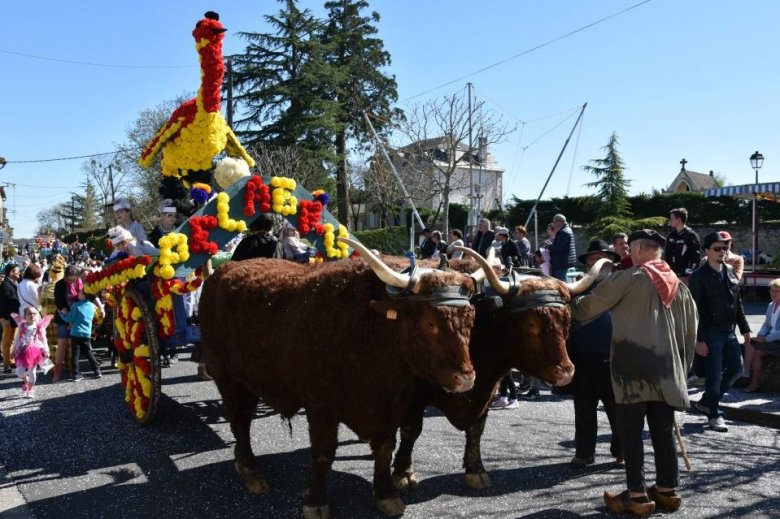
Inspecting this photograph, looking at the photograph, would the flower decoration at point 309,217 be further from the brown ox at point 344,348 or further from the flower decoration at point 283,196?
the brown ox at point 344,348

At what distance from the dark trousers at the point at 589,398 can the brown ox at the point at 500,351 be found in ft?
2.73

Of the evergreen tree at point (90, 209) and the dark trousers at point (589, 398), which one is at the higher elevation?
the evergreen tree at point (90, 209)

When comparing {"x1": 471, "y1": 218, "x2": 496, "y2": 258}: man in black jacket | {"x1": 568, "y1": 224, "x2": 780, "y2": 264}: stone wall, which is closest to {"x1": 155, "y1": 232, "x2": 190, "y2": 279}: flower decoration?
{"x1": 471, "y1": 218, "x2": 496, "y2": 258}: man in black jacket

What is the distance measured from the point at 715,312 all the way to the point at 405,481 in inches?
143

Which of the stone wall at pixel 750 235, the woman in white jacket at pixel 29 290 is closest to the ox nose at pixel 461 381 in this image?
the woman in white jacket at pixel 29 290

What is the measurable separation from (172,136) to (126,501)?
436cm

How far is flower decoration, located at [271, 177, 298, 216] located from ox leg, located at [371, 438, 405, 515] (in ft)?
9.33

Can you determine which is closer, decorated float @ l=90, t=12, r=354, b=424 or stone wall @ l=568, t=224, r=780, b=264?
decorated float @ l=90, t=12, r=354, b=424

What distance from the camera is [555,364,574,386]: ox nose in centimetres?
413

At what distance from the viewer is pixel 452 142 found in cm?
2430

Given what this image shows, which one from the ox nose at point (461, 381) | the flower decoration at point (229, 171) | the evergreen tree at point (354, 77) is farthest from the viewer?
the evergreen tree at point (354, 77)

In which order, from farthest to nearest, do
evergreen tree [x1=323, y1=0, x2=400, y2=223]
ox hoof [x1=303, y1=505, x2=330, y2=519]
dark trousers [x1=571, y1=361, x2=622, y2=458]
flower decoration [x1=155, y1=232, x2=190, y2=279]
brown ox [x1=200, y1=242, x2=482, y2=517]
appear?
evergreen tree [x1=323, y1=0, x2=400, y2=223]
flower decoration [x1=155, y1=232, x2=190, y2=279]
dark trousers [x1=571, y1=361, x2=622, y2=458]
ox hoof [x1=303, y1=505, x2=330, y2=519]
brown ox [x1=200, y1=242, x2=482, y2=517]

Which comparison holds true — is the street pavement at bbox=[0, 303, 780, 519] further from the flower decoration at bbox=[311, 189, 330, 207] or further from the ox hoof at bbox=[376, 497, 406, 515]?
the flower decoration at bbox=[311, 189, 330, 207]

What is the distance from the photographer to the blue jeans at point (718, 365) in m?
6.13
